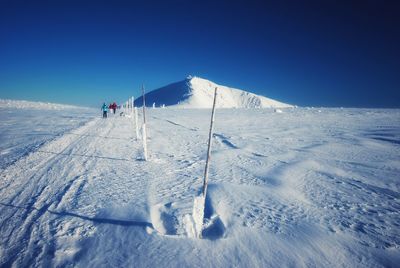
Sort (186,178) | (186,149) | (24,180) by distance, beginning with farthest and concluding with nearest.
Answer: (186,149) < (186,178) < (24,180)

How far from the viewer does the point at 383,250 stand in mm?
3758

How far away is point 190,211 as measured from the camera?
482 cm

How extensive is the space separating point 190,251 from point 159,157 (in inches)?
237

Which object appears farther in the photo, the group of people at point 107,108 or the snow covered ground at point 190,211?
the group of people at point 107,108

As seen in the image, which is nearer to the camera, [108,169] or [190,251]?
[190,251]

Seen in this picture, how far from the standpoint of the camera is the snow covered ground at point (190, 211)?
11.8ft

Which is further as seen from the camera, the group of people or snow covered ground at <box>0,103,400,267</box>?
the group of people

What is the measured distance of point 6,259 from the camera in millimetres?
3398

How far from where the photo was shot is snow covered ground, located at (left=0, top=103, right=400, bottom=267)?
3600 mm

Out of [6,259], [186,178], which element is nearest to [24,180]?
[6,259]

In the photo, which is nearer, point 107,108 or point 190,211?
point 190,211

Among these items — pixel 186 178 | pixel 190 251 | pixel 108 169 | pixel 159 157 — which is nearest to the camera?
pixel 190 251

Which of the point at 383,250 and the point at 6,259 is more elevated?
the point at 383,250

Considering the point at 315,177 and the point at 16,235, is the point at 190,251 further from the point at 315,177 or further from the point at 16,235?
the point at 315,177
